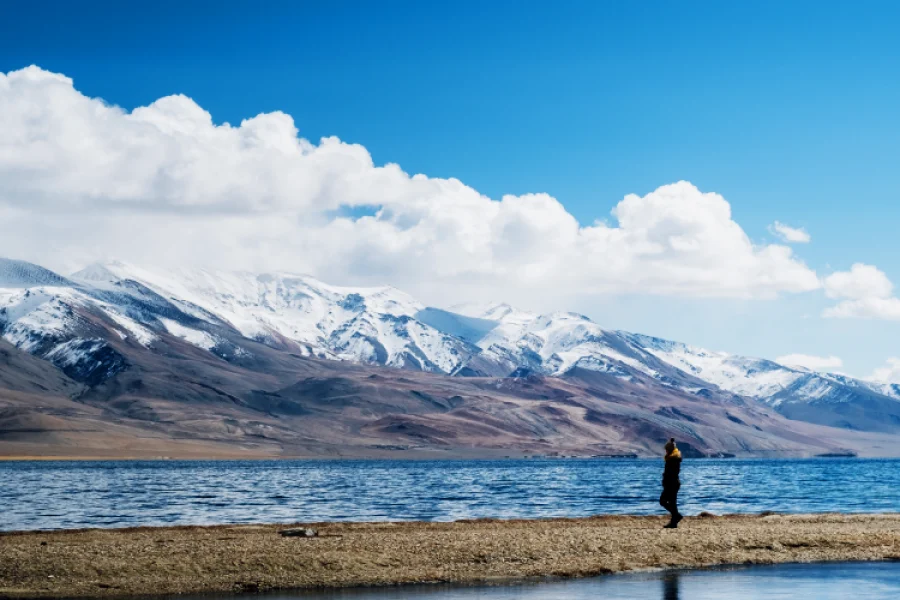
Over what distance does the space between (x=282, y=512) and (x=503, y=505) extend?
14.7 m

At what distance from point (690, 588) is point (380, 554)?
9.58 m

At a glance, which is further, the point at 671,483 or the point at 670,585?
the point at 671,483

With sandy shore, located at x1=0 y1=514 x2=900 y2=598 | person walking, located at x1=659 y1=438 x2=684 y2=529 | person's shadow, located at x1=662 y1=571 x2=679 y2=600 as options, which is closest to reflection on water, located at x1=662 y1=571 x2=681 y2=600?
person's shadow, located at x1=662 y1=571 x2=679 y2=600

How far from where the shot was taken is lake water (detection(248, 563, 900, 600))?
28.9m

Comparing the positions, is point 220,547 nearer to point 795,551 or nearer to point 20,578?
point 20,578

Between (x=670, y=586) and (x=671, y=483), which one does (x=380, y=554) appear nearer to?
(x=670, y=586)

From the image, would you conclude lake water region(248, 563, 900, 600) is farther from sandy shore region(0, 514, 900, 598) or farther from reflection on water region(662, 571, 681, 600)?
sandy shore region(0, 514, 900, 598)

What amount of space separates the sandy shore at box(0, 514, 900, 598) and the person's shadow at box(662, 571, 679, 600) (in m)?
1.52

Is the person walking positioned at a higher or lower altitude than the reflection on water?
higher

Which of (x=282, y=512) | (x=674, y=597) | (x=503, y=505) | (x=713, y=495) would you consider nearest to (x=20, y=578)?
(x=674, y=597)

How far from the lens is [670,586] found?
30688 mm

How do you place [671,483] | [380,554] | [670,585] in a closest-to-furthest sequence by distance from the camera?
[670,585]
[380,554]
[671,483]

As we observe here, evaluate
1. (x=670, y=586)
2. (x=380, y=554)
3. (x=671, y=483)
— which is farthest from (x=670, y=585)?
(x=671, y=483)

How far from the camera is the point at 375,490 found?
348ft
